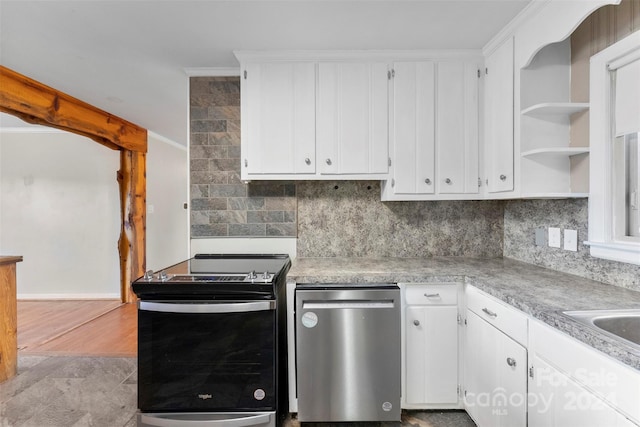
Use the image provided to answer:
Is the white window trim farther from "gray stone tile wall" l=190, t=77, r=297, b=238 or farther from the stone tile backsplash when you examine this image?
"gray stone tile wall" l=190, t=77, r=297, b=238

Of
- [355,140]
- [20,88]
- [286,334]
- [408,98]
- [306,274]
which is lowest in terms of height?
[286,334]

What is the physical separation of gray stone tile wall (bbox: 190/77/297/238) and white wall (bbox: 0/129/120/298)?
2.74 metres

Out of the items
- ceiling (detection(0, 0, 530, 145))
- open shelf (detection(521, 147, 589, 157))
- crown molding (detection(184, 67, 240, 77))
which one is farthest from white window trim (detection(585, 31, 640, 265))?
crown molding (detection(184, 67, 240, 77))

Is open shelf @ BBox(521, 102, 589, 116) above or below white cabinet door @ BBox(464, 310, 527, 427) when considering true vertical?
above

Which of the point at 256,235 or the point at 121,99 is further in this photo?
the point at 121,99

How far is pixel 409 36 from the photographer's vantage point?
1981mm

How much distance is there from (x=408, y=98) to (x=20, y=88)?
3.04 m

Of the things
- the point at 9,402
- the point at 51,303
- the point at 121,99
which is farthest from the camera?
the point at 51,303

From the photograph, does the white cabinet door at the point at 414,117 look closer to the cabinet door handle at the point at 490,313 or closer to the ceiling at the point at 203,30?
the ceiling at the point at 203,30

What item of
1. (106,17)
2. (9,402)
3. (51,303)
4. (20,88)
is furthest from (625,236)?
(51,303)

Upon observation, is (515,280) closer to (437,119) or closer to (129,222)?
(437,119)

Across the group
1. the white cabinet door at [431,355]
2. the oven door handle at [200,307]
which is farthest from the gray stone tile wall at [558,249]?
the oven door handle at [200,307]

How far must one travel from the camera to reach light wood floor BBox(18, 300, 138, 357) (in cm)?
286

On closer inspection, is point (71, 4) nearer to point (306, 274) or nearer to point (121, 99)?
point (121, 99)
